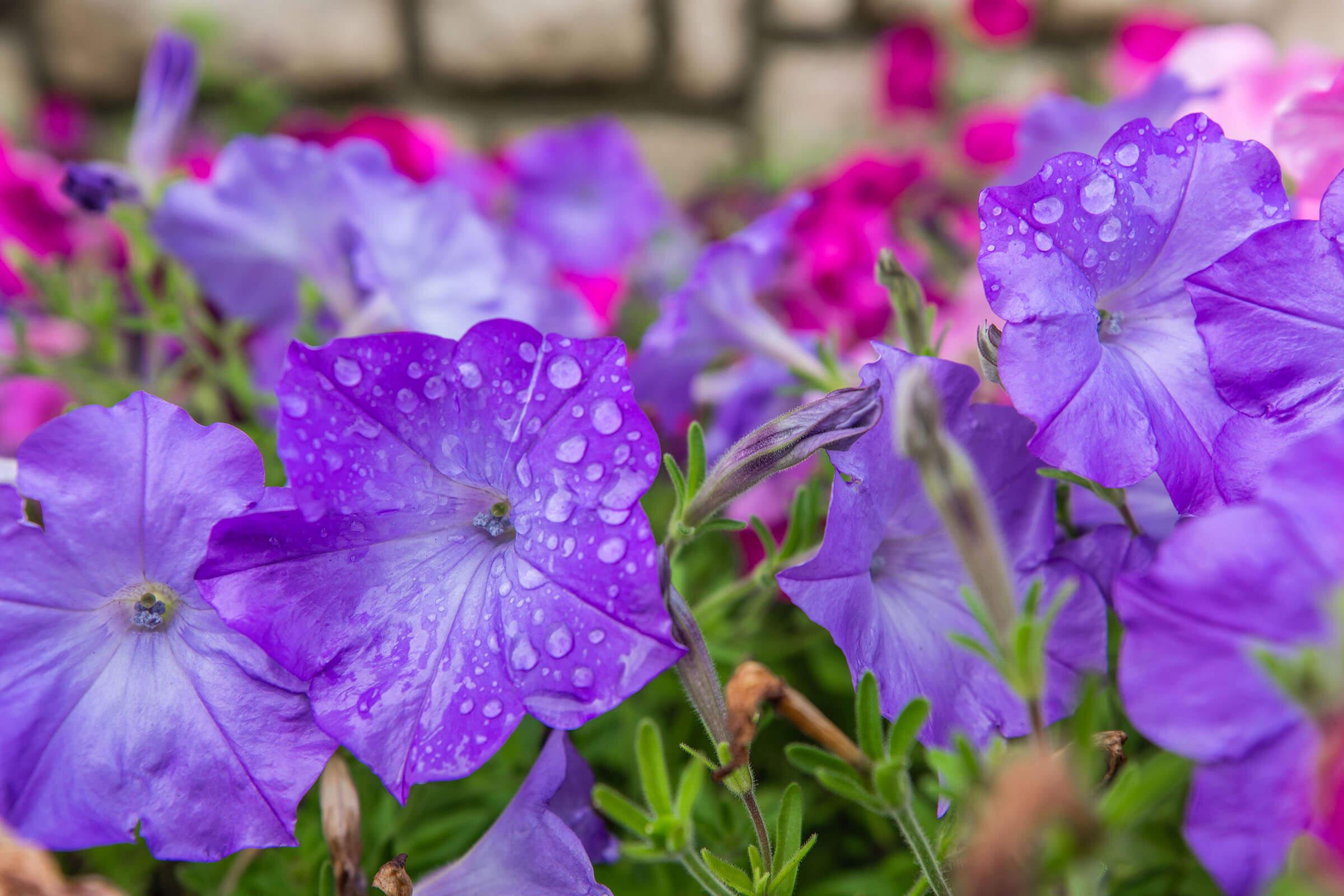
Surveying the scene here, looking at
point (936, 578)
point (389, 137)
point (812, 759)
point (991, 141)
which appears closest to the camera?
point (812, 759)

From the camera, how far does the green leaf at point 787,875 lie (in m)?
0.42

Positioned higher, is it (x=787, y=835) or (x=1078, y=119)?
(x=1078, y=119)

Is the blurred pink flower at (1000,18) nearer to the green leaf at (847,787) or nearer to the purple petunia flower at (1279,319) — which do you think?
the purple petunia flower at (1279,319)

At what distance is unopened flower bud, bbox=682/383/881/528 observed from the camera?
17.1 inches

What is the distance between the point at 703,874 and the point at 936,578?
7.8 inches

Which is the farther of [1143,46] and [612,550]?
[1143,46]

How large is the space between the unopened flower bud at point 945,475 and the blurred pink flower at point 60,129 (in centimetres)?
188

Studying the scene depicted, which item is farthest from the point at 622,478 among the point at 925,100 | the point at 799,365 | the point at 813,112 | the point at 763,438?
the point at 813,112

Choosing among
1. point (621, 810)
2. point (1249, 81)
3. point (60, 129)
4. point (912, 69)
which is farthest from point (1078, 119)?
point (60, 129)

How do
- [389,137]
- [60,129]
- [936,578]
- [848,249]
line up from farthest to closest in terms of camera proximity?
[60,129] < [389,137] < [848,249] < [936,578]

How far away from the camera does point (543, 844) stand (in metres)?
0.46

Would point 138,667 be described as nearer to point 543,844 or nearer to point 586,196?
point 543,844

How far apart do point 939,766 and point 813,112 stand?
80.3 inches

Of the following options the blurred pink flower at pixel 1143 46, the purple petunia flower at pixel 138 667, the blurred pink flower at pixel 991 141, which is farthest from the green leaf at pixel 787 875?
the blurred pink flower at pixel 1143 46
